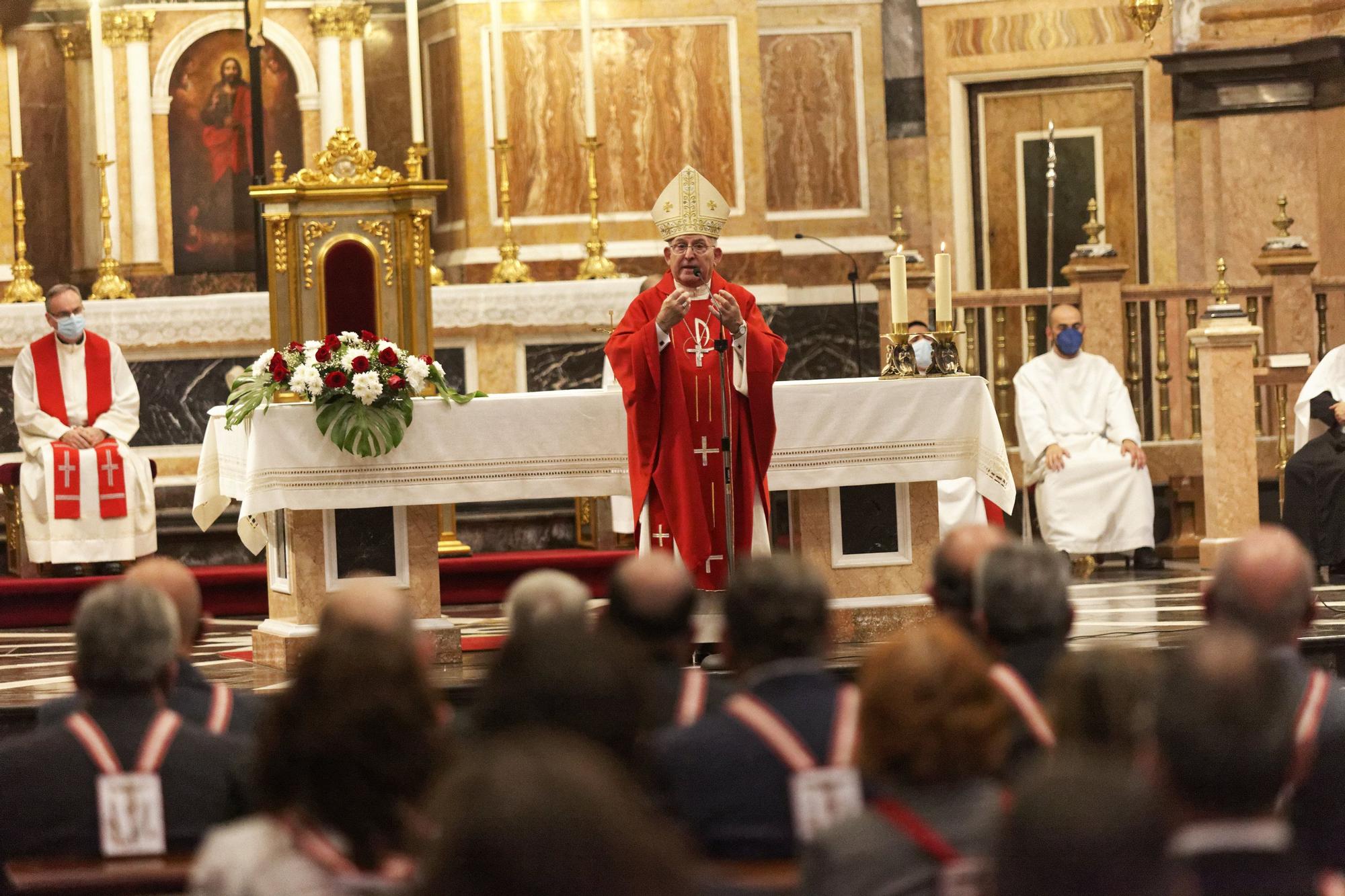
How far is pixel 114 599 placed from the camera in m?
3.47

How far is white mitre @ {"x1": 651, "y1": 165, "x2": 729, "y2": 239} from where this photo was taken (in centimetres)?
673

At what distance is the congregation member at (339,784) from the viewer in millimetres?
2627

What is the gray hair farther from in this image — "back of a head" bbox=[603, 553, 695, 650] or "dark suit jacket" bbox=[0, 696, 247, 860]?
"back of a head" bbox=[603, 553, 695, 650]

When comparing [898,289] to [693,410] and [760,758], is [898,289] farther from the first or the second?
[760,758]

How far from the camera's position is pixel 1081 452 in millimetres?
10391

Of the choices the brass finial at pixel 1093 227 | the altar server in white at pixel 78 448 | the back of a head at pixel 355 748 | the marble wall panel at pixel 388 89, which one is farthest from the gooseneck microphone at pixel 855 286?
the back of a head at pixel 355 748

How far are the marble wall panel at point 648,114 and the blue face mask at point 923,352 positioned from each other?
14.5ft

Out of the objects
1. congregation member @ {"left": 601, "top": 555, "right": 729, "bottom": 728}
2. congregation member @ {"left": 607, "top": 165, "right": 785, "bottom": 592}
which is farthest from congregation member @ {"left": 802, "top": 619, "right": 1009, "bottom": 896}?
congregation member @ {"left": 607, "top": 165, "right": 785, "bottom": 592}

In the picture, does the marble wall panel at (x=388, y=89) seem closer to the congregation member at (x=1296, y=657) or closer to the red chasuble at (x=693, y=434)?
the red chasuble at (x=693, y=434)

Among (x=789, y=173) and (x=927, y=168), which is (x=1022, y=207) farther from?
(x=789, y=173)

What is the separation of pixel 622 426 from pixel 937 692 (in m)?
4.48

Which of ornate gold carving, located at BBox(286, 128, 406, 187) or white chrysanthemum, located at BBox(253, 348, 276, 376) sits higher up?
ornate gold carving, located at BBox(286, 128, 406, 187)

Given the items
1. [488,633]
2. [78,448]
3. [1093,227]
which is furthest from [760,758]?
[1093,227]

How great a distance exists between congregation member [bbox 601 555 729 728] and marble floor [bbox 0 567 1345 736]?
2273 millimetres
